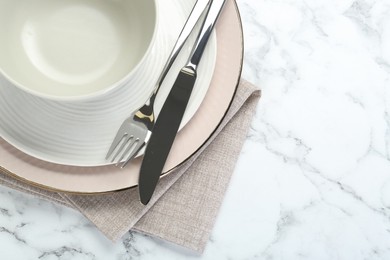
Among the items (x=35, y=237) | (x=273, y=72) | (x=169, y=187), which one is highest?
(x=273, y=72)

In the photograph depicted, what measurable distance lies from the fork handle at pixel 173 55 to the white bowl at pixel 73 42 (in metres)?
0.03

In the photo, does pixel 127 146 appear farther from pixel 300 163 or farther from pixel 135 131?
pixel 300 163

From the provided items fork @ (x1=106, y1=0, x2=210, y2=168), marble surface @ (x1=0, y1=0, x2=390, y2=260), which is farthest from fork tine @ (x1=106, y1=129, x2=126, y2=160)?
marble surface @ (x1=0, y1=0, x2=390, y2=260)

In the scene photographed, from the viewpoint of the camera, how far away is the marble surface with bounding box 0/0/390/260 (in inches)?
24.3

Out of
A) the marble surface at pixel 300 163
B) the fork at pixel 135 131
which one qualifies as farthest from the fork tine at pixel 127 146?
the marble surface at pixel 300 163

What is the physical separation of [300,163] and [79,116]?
278 mm

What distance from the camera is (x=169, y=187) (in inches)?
23.6

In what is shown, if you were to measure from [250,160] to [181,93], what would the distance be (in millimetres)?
153

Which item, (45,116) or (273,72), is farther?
(273,72)

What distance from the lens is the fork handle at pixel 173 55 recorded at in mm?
540

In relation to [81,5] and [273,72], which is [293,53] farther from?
[81,5]

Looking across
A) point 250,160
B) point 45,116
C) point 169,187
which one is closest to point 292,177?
point 250,160

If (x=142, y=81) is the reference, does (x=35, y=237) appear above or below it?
below

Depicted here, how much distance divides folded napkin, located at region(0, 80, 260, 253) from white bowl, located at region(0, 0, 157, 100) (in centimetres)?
12
